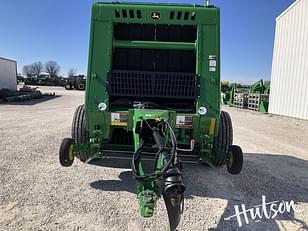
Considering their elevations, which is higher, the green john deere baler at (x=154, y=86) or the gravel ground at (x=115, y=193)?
the green john deere baler at (x=154, y=86)

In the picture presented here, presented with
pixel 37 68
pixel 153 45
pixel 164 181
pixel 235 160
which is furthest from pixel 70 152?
pixel 37 68

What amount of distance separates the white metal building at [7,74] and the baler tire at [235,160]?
24.1 metres

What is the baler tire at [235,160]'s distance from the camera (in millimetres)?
3672

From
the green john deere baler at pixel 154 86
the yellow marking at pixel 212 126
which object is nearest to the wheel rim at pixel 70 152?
the green john deere baler at pixel 154 86

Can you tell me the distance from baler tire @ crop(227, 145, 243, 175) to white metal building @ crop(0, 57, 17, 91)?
2411 centimetres

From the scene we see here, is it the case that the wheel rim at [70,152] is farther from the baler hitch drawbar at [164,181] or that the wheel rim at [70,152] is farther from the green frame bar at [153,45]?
the green frame bar at [153,45]

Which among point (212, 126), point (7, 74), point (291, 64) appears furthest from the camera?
point (7, 74)

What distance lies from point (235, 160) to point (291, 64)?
1331 cm

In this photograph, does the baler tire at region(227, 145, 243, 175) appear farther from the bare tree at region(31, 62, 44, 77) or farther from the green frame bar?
the bare tree at region(31, 62, 44, 77)

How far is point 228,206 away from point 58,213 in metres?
1.88

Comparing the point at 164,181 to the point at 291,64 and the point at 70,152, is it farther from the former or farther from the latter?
the point at 291,64

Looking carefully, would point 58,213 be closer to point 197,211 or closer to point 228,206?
point 197,211

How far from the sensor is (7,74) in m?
25.4

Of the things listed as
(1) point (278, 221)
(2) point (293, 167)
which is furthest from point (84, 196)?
(2) point (293, 167)
